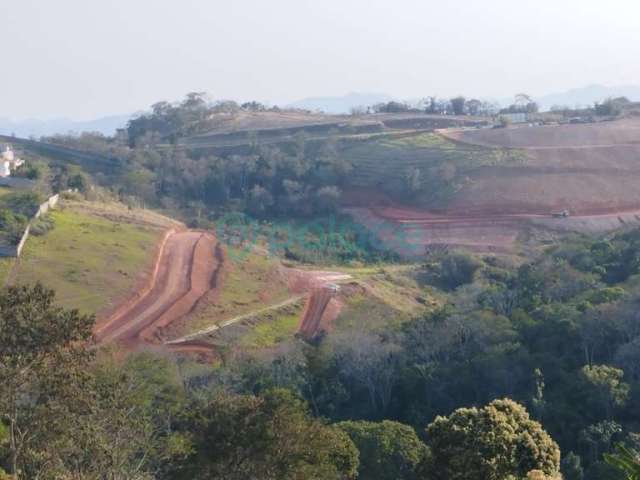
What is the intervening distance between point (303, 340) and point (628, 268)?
11.9m

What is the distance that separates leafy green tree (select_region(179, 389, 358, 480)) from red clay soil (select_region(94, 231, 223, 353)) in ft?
40.4

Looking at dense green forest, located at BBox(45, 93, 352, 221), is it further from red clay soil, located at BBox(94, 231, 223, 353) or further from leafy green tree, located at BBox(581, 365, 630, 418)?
leafy green tree, located at BBox(581, 365, 630, 418)

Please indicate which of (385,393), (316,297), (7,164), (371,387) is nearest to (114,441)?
(371,387)

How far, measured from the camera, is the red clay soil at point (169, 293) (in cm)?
2678

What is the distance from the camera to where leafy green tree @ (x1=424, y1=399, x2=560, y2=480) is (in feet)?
39.2

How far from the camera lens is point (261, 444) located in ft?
42.7

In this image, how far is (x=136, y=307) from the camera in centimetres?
2911

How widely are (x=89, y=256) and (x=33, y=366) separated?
19275 mm

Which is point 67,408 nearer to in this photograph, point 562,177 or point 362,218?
point 362,218

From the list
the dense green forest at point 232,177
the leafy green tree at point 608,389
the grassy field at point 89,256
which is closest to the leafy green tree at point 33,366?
the leafy green tree at point 608,389

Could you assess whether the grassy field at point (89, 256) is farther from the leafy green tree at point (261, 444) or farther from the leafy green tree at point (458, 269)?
the leafy green tree at point (261, 444)

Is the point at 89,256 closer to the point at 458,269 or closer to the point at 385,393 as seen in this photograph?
the point at 385,393

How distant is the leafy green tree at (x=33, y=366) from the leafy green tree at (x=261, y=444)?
2.20 metres

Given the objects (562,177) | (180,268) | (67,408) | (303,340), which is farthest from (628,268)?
(67,408)
